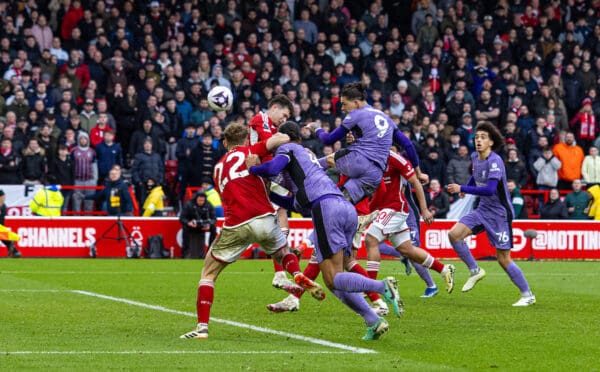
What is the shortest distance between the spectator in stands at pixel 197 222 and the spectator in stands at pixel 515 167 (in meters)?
7.53

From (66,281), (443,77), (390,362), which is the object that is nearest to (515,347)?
(390,362)

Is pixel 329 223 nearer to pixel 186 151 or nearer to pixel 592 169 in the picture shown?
pixel 186 151

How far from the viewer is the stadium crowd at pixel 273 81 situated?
85.1 feet

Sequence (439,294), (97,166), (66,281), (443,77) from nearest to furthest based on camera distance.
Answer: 1. (439,294)
2. (66,281)
3. (97,166)
4. (443,77)

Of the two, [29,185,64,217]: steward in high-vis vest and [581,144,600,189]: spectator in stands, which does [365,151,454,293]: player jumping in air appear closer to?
[29,185,64,217]: steward in high-vis vest

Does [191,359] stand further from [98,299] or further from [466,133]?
[466,133]

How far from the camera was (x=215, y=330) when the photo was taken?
11570 millimetres

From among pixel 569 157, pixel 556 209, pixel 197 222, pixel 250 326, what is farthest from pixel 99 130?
pixel 250 326

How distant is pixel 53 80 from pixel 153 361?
18.7m

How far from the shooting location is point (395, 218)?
14883mm

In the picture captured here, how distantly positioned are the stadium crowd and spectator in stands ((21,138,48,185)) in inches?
1.2

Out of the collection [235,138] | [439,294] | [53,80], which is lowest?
[439,294]

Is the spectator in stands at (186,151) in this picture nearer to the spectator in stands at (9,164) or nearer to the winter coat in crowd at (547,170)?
the spectator in stands at (9,164)

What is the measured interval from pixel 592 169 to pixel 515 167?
2.09m
